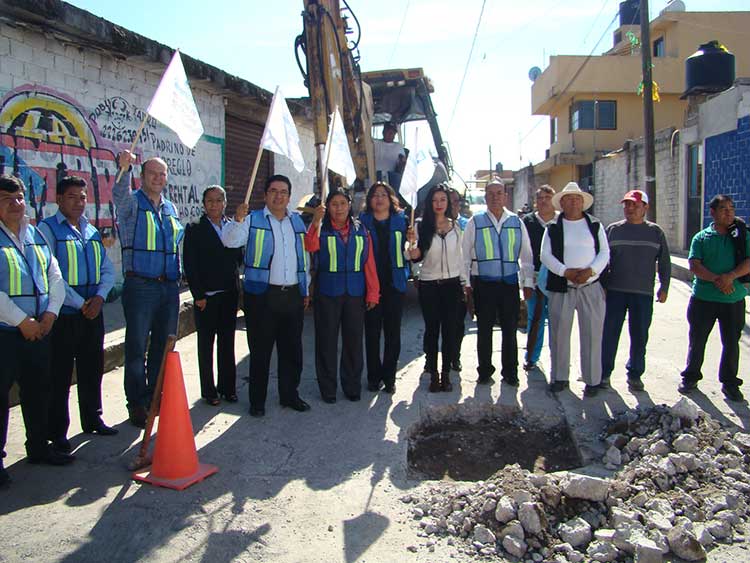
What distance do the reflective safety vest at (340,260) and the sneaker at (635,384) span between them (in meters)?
2.69

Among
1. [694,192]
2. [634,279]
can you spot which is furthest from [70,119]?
[694,192]

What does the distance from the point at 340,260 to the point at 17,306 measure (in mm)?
2413

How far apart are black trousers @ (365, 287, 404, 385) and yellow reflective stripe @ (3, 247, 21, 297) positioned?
2809 mm

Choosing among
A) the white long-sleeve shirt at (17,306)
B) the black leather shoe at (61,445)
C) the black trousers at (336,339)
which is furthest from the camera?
the black trousers at (336,339)

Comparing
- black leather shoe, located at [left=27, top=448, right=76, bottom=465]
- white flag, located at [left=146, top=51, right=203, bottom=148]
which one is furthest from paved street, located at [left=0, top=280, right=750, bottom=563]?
white flag, located at [left=146, top=51, right=203, bottom=148]

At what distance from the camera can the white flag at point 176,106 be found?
14.9 feet

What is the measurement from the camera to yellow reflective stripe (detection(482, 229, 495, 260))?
18.7 ft

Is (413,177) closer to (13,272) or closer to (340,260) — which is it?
(340,260)

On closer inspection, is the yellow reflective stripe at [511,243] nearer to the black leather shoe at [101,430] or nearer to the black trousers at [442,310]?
the black trousers at [442,310]

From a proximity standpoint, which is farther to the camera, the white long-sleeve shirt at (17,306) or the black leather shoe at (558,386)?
the black leather shoe at (558,386)

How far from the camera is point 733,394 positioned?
545cm

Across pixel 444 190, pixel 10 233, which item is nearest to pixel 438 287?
pixel 444 190

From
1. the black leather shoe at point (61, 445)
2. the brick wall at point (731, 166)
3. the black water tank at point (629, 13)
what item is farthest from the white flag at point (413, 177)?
the black water tank at point (629, 13)

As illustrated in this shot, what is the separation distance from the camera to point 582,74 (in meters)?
28.0
